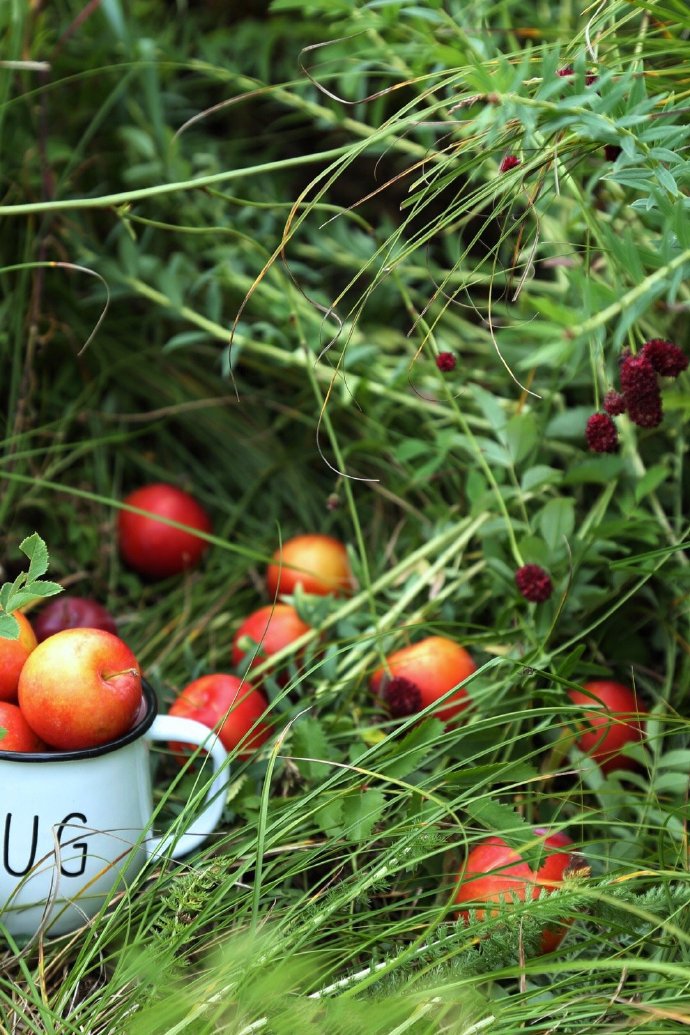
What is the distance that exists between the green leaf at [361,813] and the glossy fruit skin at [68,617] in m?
0.48

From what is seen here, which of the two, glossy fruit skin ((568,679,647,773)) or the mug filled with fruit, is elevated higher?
the mug filled with fruit

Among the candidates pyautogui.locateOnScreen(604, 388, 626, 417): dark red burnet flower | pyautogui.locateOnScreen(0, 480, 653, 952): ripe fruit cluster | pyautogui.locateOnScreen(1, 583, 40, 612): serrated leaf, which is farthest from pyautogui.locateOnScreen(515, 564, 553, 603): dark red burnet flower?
pyautogui.locateOnScreen(1, 583, 40, 612): serrated leaf

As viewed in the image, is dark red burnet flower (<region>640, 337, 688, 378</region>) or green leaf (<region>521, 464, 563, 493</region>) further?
green leaf (<region>521, 464, 563, 493</region>)

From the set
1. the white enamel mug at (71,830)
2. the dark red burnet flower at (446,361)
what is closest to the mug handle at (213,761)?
the white enamel mug at (71,830)

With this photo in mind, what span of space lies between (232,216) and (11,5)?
47cm

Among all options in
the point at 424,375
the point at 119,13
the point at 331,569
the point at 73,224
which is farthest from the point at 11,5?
the point at 331,569

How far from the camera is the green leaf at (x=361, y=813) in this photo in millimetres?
971

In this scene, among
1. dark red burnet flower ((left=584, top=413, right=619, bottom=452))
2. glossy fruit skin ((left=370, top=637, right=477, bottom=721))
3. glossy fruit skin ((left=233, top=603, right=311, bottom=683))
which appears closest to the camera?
dark red burnet flower ((left=584, top=413, right=619, bottom=452))

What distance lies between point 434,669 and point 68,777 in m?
0.46

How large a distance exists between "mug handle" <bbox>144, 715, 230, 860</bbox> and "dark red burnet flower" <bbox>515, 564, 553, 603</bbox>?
40 cm

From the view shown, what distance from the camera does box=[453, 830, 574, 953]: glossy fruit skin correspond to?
3.09 feet

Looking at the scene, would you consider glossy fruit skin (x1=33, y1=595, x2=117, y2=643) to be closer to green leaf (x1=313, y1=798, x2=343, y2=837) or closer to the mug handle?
the mug handle

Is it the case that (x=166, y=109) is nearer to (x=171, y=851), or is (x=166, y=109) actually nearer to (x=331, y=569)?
(x=331, y=569)

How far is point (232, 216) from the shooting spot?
1.74 metres
